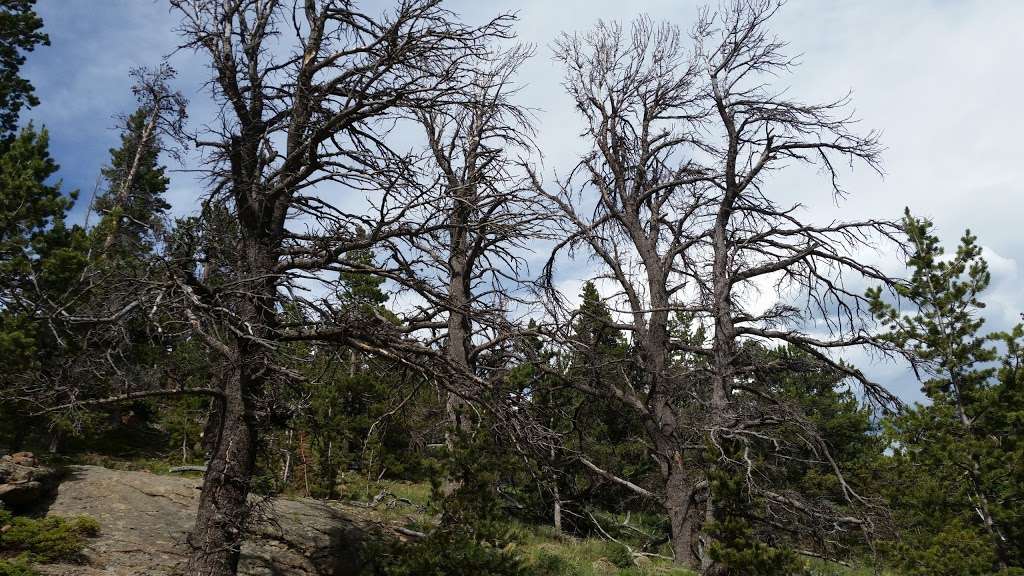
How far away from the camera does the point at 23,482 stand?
383 inches

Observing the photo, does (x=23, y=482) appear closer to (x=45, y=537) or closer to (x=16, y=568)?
(x=45, y=537)

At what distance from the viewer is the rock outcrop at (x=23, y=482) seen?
955cm

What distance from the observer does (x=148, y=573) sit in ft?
26.6

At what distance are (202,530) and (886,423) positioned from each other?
18.7 meters

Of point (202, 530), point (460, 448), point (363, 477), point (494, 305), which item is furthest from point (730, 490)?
point (363, 477)

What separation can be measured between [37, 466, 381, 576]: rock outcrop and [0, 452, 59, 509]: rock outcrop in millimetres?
246

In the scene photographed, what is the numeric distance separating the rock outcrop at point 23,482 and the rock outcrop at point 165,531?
9.7 inches


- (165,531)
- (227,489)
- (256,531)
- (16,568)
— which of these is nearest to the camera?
(227,489)

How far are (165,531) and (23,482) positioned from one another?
2.54 meters

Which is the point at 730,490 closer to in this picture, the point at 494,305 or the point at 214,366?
the point at 494,305

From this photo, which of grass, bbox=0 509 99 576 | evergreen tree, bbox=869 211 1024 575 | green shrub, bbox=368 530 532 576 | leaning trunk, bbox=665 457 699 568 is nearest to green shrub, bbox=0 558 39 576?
grass, bbox=0 509 99 576

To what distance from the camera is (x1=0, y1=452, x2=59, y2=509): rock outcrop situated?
955 centimetres

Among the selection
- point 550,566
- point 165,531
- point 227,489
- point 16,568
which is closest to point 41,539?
point 16,568

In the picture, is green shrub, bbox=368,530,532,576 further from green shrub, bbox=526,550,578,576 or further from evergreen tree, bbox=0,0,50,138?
evergreen tree, bbox=0,0,50,138
